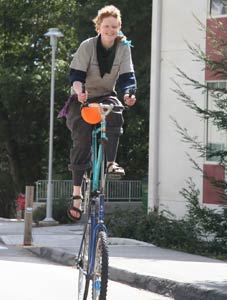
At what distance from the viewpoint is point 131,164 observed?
113ft

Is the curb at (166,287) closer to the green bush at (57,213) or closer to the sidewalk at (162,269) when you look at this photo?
the sidewalk at (162,269)

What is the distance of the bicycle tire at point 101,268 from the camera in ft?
20.2

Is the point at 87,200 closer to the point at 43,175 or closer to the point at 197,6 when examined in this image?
the point at 197,6

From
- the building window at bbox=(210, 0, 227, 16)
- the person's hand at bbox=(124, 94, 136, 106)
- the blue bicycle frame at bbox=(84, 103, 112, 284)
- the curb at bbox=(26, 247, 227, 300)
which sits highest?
the building window at bbox=(210, 0, 227, 16)

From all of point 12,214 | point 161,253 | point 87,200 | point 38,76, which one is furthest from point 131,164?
point 87,200

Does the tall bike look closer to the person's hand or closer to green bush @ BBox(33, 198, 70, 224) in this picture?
the person's hand

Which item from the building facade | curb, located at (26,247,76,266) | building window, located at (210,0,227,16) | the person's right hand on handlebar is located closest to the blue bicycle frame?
the person's right hand on handlebar

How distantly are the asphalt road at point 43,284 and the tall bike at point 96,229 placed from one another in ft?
4.98

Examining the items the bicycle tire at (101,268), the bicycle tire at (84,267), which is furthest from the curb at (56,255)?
the bicycle tire at (101,268)

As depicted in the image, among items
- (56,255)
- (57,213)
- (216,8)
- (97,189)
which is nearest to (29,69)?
(57,213)

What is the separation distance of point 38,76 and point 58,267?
2434cm

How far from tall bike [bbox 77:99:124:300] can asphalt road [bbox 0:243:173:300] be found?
1519mm

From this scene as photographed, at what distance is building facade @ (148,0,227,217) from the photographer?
1884cm

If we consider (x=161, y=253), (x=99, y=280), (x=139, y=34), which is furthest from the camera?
(x=139, y=34)
